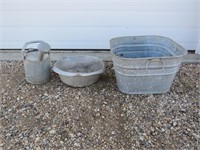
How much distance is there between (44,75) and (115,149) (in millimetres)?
1190

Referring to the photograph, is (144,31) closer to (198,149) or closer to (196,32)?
(196,32)

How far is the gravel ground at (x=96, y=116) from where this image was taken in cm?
200

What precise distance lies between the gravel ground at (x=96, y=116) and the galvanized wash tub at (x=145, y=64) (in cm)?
11

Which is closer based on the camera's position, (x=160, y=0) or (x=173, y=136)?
(x=173, y=136)

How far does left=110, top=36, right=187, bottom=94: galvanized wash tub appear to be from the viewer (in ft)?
7.71

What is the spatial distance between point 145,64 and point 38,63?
1.07 metres

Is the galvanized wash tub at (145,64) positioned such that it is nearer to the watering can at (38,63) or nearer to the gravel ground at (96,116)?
the gravel ground at (96,116)

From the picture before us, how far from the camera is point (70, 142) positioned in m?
1.99

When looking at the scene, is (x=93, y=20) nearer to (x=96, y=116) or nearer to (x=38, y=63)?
(x=38, y=63)

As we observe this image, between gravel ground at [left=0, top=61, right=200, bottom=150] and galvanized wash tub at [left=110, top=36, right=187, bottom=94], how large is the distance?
11 cm

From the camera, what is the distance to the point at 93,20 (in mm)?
3289

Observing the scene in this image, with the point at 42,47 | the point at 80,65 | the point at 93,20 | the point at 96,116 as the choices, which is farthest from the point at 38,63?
the point at 93,20

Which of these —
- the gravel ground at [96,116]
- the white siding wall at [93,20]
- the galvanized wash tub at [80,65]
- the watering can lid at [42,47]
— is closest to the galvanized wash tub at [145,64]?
the gravel ground at [96,116]

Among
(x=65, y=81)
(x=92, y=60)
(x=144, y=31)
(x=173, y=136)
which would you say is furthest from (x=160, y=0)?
(x=173, y=136)
